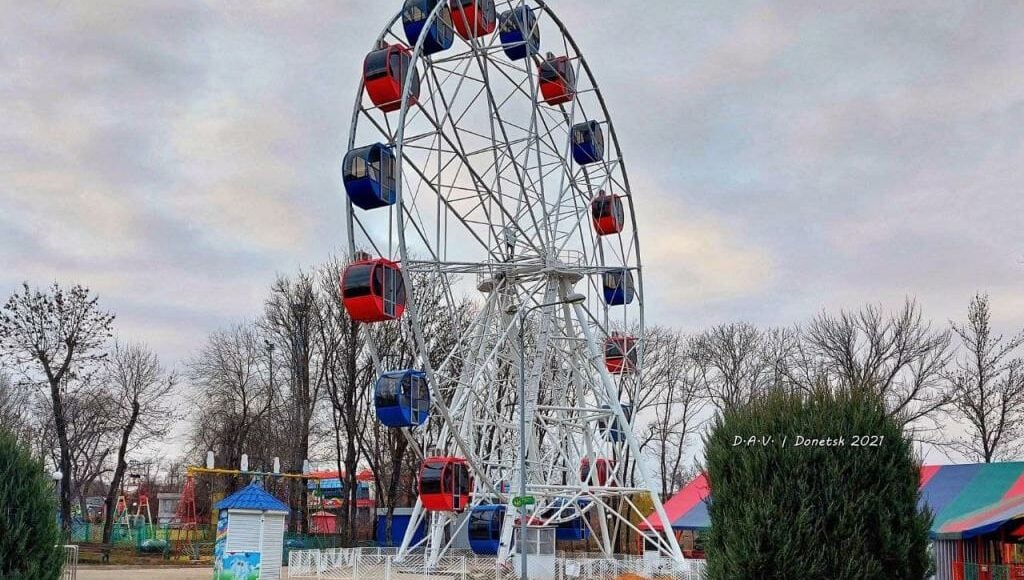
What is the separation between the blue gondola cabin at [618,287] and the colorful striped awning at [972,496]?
1170cm

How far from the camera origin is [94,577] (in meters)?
34.5

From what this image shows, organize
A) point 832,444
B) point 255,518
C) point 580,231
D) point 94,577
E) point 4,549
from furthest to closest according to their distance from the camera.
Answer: point 580,231
point 94,577
point 255,518
point 832,444
point 4,549

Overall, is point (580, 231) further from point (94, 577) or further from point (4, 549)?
point (4, 549)

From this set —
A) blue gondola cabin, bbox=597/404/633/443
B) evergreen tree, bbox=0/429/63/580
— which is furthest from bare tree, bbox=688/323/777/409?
evergreen tree, bbox=0/429/63/580

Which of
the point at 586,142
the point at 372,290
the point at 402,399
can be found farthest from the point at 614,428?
the point at 372,290

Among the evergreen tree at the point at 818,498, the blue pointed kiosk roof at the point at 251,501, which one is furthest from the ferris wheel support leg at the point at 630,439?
the evergreen tree at the point at 818,498

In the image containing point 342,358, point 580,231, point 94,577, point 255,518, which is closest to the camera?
point 255,518

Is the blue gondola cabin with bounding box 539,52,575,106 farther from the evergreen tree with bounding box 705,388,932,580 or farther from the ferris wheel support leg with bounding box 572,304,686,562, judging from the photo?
the evergreen tree with bounding box 705,388,932,580

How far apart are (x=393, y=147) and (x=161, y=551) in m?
29.3

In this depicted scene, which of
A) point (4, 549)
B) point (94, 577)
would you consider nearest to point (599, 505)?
point (94, 577)

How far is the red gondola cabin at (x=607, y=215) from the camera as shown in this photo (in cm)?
3919

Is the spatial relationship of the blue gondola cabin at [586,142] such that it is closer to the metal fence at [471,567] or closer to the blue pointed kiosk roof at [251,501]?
the metal fence at [471,567]

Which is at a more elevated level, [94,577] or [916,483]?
[916,483]

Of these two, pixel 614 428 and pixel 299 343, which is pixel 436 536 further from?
pixel 299 343
